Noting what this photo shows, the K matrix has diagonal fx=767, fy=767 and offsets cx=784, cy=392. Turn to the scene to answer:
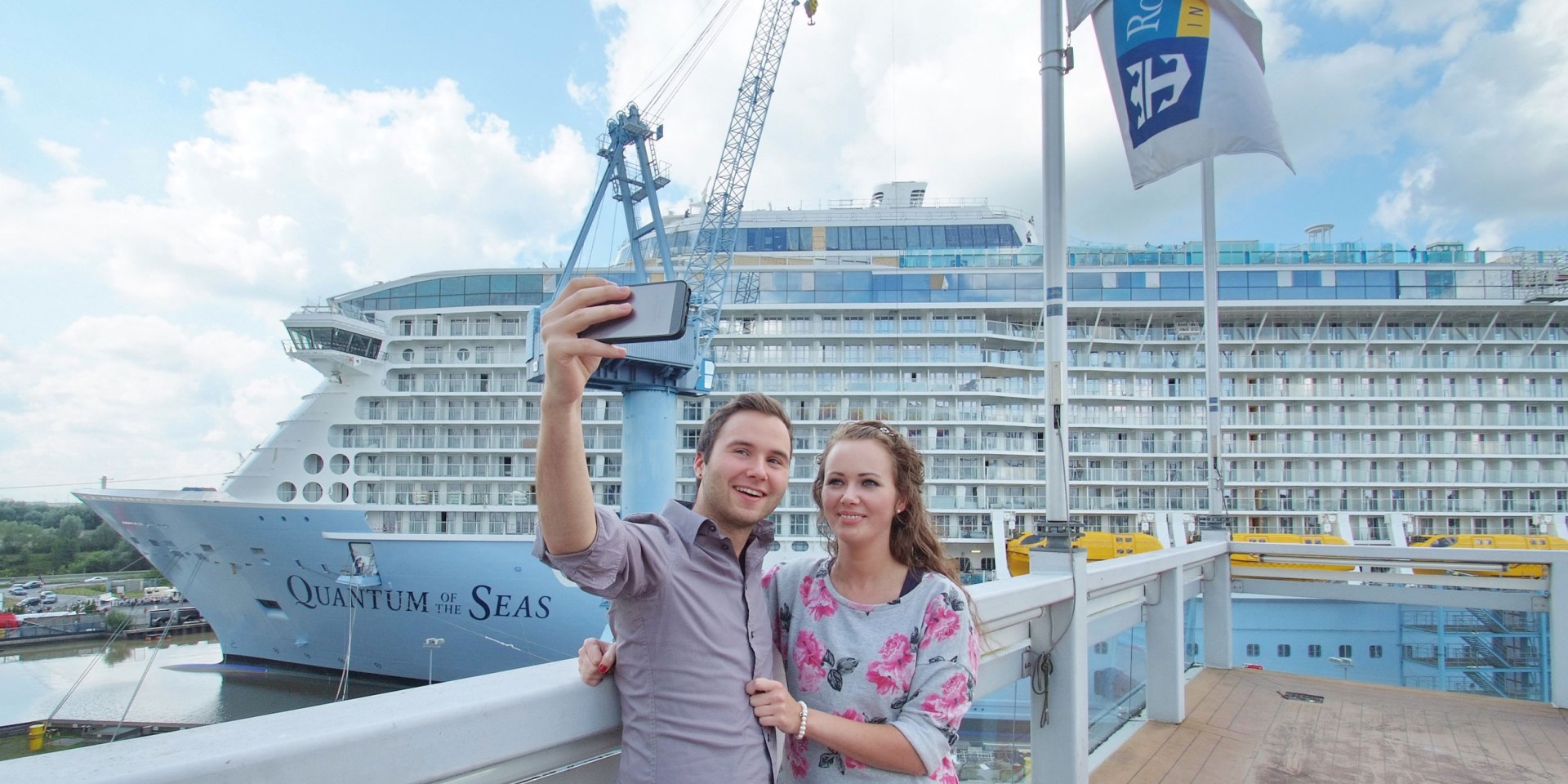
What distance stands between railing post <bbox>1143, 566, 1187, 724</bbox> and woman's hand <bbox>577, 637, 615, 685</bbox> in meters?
3.71

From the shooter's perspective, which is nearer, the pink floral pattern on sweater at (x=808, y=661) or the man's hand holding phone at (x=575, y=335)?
the man's hand holding phone at (x=575, y=335)

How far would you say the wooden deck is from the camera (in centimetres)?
347

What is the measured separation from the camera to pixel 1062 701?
2691mm

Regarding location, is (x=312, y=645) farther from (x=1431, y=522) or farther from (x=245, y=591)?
(x=1431, y=522)

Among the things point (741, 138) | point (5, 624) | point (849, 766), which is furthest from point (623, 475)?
point (5, 624)

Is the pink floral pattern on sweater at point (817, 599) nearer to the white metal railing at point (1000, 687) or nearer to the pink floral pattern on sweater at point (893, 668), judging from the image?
the pink floral pattern on sweater at point (893, 668)

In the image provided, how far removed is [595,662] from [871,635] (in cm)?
56

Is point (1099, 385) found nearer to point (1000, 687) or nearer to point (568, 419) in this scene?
point (1000, 687)

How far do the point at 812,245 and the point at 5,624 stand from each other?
29.0 m

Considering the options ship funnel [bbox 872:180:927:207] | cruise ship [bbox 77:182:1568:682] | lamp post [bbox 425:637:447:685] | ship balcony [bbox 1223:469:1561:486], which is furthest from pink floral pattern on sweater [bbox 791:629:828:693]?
ship funnel [bbox 872:180:927:207]

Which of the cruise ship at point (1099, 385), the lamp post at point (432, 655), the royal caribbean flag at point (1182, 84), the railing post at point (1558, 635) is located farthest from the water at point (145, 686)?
the railing post at point (1558, 635)

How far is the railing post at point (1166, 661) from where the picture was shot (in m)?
4.06

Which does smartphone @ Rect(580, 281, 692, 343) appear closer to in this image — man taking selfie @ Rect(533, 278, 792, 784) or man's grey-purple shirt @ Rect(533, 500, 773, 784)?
man taking selfie @ Rect(533, 278, 792, 784)

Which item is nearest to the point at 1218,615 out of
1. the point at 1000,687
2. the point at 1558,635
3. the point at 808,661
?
the point at 1558,635
